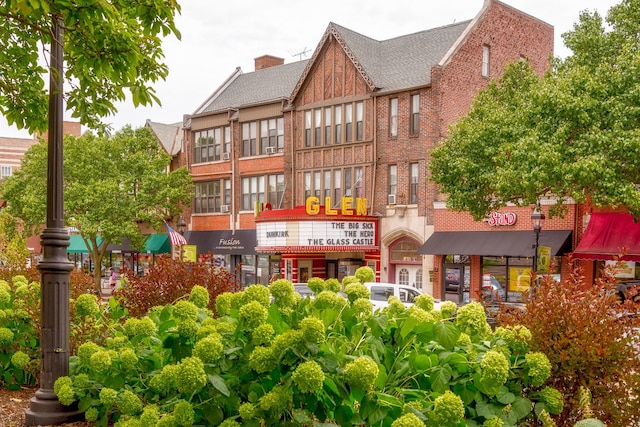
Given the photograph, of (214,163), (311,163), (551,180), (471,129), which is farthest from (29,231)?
(551,180)

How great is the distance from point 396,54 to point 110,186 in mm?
16831

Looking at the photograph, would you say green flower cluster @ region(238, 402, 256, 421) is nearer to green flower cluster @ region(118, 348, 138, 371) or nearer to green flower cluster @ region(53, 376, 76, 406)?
green flower cluster @ region(118, 348, 138, 371)

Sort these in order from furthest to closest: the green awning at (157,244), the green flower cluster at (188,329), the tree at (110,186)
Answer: the green awning at (157,244), the tree at (110,186), the green flower cluster at (188,329)

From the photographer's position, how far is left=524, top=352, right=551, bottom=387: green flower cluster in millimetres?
5027

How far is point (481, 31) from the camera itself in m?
Answer: 33.0

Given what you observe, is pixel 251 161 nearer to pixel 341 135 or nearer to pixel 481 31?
pixel 341 135

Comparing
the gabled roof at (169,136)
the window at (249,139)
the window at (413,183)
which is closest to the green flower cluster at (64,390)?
the window at (413,183)

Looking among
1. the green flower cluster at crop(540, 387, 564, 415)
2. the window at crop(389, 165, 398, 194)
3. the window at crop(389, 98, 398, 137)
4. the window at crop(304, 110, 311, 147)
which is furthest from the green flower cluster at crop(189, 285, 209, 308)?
the window at crop(304, 110, 311, 147)

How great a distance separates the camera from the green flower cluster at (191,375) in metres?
4.60

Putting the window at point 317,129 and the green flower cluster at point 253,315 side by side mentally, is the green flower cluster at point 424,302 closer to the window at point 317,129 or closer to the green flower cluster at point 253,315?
the green flower cluster at point 253,315

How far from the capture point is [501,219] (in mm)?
27781

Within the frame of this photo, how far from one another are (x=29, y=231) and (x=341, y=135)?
1907 cm

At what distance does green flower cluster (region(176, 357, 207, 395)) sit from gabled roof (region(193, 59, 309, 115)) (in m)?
33.0

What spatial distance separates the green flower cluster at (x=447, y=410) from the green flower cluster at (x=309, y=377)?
0.80 meters
